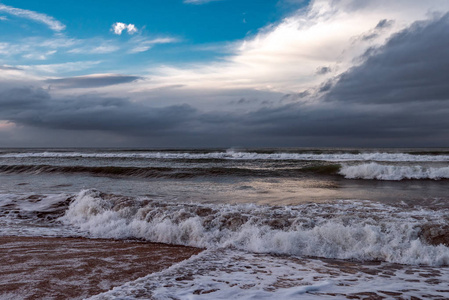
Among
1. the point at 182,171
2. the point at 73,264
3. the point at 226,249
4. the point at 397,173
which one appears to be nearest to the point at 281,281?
the point at 226,249

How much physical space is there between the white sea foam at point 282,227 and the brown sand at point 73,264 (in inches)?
25.2

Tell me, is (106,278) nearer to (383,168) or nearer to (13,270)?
(13,270)

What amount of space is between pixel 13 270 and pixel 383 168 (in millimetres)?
17223

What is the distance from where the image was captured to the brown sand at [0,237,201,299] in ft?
12.5

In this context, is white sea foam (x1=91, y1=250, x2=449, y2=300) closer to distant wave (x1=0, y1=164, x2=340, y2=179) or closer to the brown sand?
the brown sand

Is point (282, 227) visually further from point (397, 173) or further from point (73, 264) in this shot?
point (397, 173)

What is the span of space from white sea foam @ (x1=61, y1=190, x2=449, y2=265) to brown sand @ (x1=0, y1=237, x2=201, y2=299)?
0.64m

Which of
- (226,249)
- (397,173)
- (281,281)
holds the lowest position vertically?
(226,249)

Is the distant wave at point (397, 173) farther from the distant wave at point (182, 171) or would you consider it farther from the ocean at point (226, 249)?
the ocean at point (226, 249)

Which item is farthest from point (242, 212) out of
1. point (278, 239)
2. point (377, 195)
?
point (377, 195)

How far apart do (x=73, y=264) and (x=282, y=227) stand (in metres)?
3.75

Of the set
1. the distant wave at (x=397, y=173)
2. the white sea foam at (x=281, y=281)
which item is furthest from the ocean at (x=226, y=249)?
the distant wave at (x=397, y=173)

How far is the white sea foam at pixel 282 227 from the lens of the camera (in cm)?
533

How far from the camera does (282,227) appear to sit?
6.34m
